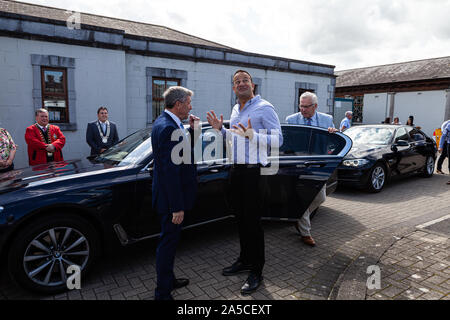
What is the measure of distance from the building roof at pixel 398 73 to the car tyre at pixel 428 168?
1503cm

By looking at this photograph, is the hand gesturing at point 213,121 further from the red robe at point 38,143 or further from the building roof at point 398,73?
the building roof at point 398,73

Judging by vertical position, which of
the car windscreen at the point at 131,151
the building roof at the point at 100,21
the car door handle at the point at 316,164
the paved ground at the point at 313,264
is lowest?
the paved ground at the point at 313,264

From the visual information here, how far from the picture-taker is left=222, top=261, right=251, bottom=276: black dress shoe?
10.6ft

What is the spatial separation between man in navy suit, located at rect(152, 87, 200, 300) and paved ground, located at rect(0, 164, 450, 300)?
47 centimetres

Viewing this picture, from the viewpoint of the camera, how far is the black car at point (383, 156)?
6.88m

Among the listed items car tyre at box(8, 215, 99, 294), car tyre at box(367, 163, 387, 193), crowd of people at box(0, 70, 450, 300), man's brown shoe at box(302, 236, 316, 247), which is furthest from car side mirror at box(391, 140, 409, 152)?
car tyre at box(8, 215, 99, 294)

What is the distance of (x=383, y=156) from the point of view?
720cm

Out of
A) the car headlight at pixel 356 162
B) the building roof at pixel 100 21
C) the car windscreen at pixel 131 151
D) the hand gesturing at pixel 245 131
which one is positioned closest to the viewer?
the hand gesturing at pixel 245 131

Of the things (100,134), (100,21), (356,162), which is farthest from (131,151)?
(100,21)

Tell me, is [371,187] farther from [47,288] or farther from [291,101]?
[291,101]

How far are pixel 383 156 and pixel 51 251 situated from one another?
6.89m

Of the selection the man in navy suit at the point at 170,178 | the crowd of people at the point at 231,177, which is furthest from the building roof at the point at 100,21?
the man in navy suit at the point at 170,178

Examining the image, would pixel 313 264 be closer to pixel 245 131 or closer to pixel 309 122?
pixel 245 131

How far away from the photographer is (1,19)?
308 inches
